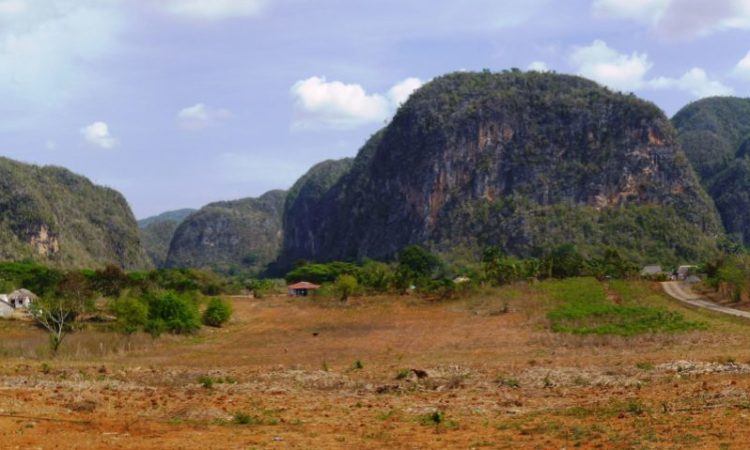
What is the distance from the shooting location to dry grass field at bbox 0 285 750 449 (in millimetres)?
14523

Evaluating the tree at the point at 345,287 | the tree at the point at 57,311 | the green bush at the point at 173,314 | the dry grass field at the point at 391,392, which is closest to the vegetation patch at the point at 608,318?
the dry grass field at the point at 391,392

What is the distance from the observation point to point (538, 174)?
138000 millimetres

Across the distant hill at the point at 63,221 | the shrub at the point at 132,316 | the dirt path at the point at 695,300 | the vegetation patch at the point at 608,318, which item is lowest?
the dirt path at the point at 695,300

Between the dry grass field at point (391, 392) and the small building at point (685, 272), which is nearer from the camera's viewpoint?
the dry grass field at point (391, 392)

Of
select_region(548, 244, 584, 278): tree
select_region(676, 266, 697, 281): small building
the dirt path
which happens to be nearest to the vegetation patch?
the dirt path

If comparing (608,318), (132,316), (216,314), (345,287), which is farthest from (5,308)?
(608,318)

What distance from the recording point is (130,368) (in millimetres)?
27109

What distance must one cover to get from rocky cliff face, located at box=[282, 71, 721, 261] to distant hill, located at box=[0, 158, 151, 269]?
61.6m

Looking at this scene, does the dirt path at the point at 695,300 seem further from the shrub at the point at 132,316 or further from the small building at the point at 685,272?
the shrub at the point at 132,316

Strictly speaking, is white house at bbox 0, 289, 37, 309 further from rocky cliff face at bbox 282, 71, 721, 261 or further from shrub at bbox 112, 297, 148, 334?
rocky cliff face at bbox 282, 71, 721, 261

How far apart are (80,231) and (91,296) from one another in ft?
406

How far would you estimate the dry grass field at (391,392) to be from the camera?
47.6ft

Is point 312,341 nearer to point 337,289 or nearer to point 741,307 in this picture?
point 741,307

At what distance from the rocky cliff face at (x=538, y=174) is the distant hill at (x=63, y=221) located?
202 ft
